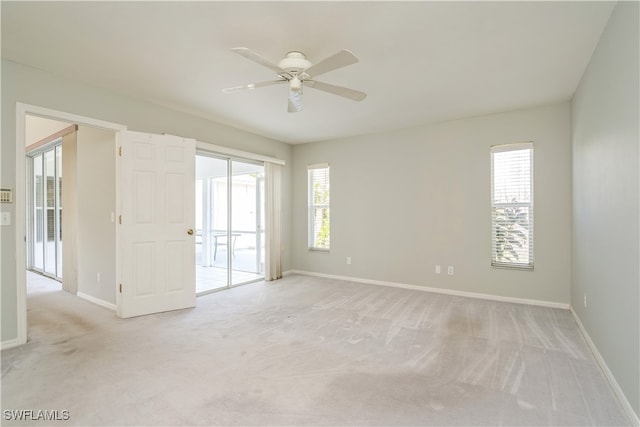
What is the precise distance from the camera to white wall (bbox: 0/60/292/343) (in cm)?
291

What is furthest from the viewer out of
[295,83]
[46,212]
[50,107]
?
[46,212]

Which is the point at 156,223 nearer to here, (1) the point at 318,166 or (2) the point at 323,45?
(2) the point at 323,45

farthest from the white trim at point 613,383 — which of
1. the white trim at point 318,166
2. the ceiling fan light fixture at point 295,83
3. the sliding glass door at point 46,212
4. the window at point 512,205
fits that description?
the sliding glass door at point 46,212

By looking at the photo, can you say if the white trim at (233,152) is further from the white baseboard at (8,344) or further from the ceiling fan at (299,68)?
the white baseboard at (8,344)

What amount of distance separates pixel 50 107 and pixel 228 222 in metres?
2.83

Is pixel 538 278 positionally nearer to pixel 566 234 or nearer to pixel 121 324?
pixel 566 234

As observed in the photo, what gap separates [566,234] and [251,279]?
4925mm

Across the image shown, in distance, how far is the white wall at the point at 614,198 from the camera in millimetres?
1915

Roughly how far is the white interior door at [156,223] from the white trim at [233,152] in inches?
14.9

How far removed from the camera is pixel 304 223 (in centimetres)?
652

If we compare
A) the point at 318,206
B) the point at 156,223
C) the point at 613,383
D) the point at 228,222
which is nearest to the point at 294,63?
the point at 156,223

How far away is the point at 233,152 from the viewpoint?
516 cm

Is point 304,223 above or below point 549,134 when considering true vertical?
below


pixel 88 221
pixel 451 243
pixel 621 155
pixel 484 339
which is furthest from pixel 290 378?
pixel 88 221
